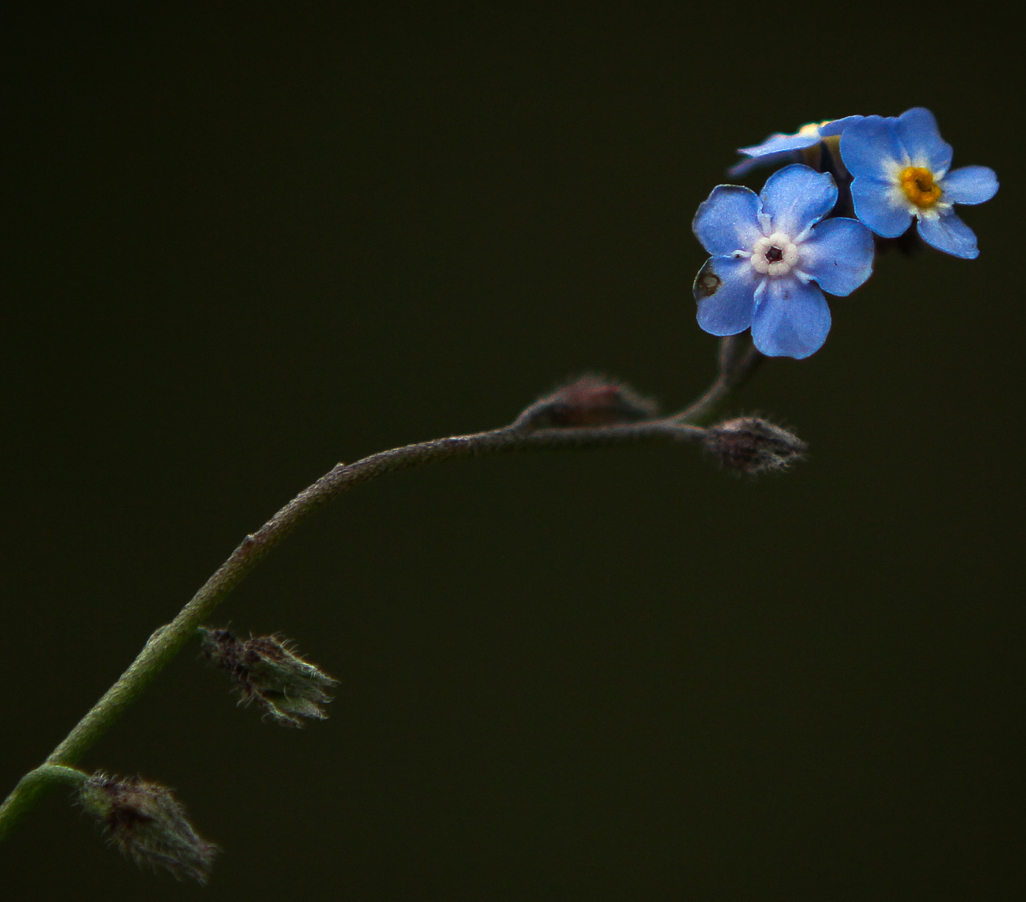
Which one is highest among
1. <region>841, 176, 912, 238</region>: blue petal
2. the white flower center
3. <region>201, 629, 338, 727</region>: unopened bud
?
<region>841, 176, 912, 238</region>: blue petal

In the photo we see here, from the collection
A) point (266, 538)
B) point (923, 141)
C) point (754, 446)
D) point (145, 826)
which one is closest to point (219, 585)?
point (266, 538)

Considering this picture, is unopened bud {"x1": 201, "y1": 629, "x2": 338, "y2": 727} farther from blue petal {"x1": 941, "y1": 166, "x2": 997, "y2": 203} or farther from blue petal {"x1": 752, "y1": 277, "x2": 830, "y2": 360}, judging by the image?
blue petal {"x1": 941, "y1": 166, "x2": 997, "y2": 203}

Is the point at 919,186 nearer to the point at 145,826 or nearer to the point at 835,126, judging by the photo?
the point at 835,126

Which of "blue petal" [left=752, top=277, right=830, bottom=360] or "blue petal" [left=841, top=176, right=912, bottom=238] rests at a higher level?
"blue petal" [left=841, top=176, right=912, bottom=238]

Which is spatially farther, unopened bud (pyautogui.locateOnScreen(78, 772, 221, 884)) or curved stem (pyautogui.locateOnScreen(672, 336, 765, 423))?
curved stem (pyautogui.locateOnScreen(672, 336, 765, 423))

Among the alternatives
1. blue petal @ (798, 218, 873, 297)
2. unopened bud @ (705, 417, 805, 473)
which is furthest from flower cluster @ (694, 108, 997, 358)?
unopened bud @ (705, 417, 805, 473)

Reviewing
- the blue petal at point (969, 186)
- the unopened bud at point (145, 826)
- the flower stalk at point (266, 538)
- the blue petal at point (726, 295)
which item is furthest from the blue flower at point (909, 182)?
the unopened bud at point (145, 826)

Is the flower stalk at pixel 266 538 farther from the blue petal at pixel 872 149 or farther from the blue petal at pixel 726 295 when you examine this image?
the blue petal at pixel 872 149
